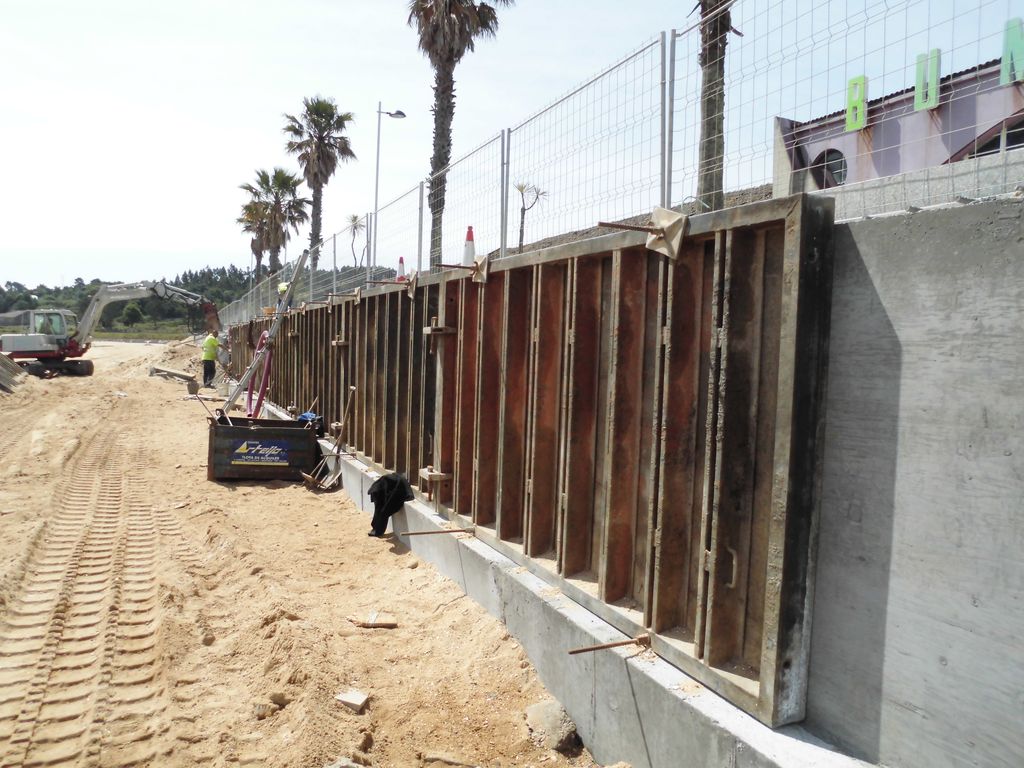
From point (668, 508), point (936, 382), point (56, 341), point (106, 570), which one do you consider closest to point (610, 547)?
point (668, 508)

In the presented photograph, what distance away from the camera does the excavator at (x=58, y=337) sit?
28906mm

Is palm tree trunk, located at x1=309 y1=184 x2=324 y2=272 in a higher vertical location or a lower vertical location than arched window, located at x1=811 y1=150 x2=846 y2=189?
higher

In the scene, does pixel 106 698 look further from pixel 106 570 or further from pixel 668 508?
pixel 668 508

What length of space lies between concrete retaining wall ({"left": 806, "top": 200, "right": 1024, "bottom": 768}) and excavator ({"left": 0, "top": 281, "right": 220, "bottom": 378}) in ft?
89.9

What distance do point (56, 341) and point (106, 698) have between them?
30.2 meters

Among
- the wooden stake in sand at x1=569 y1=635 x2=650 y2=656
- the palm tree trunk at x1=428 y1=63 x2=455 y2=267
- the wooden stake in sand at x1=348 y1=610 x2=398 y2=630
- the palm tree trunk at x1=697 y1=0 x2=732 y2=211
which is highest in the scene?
the palm tree trunk at x1=428 y1=63 x2=455 y2=267

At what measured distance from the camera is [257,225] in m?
48.1

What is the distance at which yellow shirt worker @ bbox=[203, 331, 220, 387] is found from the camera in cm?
2612

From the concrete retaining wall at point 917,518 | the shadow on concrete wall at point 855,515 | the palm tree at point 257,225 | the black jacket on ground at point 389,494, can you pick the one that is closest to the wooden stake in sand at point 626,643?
the concrete retaining wall at point 917,518

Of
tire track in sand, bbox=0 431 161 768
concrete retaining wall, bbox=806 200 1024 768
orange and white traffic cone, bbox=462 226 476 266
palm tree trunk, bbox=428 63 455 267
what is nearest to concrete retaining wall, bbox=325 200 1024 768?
concrete retaining wall, bbox=806 200 1024 768

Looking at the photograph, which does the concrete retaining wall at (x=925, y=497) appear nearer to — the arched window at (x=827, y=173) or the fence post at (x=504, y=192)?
the arched window at (x=827, y=173)

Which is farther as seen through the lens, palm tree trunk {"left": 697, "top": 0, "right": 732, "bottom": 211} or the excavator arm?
the excavator arm

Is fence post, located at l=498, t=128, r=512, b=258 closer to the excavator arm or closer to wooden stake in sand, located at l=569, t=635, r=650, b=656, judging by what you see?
wooden stake in sand, located at l=569, t=635, r=650, b=656

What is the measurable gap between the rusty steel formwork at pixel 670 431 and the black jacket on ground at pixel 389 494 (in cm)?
Result: 98
